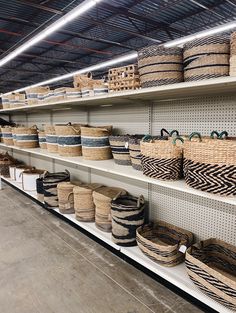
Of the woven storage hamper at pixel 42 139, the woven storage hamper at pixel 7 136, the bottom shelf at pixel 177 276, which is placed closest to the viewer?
the bottom shelf at pixel 177 276

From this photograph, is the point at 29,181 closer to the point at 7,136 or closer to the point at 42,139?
the point at 42,139

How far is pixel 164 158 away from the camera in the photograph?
1.67 metres

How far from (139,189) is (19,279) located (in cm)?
140

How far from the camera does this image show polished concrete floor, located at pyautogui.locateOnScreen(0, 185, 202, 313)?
192 cm

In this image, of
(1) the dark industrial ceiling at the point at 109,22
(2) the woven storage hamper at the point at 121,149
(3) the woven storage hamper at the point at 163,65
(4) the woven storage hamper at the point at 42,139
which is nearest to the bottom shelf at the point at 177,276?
(2) the woven storage hamper at the point at 121,149

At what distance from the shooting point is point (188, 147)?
4.99ft

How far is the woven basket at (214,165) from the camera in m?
1.34

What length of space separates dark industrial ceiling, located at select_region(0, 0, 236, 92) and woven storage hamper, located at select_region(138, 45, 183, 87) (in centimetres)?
442

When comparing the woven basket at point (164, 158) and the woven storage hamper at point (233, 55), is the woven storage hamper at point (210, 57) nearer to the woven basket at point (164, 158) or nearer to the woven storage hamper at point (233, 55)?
the woven storage hamper at point (233, 55)

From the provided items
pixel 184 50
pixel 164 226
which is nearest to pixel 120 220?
pixel 164 226

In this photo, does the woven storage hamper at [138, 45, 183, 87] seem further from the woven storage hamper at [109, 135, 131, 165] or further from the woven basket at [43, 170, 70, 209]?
the woven basket at [43, 170, 70, 209]

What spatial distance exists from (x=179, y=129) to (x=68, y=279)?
5.37ft

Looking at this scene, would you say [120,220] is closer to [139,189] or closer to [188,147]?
[139,189]

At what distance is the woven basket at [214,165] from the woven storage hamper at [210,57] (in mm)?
409
